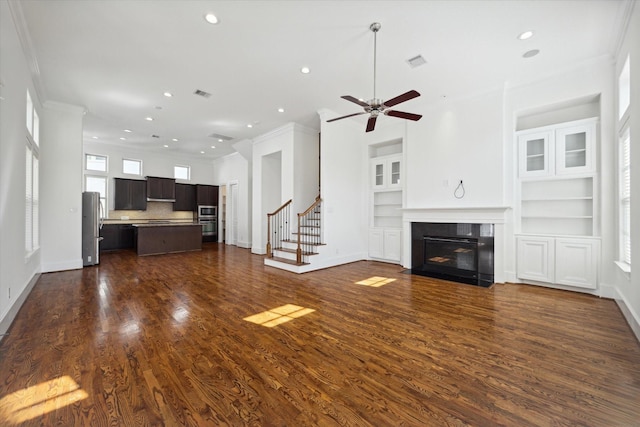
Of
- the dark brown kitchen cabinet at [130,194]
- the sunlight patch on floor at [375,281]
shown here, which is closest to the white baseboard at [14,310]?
the sunlight patch on floor at [375,281]

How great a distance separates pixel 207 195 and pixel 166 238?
330 centimetres

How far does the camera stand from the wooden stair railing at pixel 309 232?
19.5 ft

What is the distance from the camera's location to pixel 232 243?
10.7 m

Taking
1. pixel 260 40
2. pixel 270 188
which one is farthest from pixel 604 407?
pixel 270 188

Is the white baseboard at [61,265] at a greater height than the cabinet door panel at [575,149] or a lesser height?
lesser

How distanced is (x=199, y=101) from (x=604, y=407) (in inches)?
270

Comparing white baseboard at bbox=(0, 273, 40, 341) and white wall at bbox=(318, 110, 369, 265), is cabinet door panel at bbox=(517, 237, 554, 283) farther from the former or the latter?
white baseboard at bbox=(0, 273, 40, 341)

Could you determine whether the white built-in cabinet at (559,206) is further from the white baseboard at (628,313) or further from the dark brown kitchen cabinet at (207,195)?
the dark brown kitchen cabinet at (207,195)

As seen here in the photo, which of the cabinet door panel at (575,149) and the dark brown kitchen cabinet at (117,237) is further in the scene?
the dark brown kitchen cabinet at (117,237)

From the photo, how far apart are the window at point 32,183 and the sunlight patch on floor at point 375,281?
5341 mm

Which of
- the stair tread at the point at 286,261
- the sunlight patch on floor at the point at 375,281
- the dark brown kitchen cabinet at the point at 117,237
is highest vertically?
the dark brown kitchen cabinet at the point at 117,237

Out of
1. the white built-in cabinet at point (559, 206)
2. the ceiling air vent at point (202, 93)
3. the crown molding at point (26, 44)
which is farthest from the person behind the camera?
the ceiling air vent at point (202, 93)

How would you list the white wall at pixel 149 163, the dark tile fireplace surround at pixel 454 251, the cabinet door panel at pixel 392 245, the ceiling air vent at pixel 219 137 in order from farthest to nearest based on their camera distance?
1. the white wall at pixel 149 163
2. the ceiling air vent at pixel 219 137
3. the cabinet door panel at pixel 392 245
4. the dark tile fireplace surround at pixel 454 251

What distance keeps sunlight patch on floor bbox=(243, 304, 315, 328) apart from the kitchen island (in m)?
6.26
